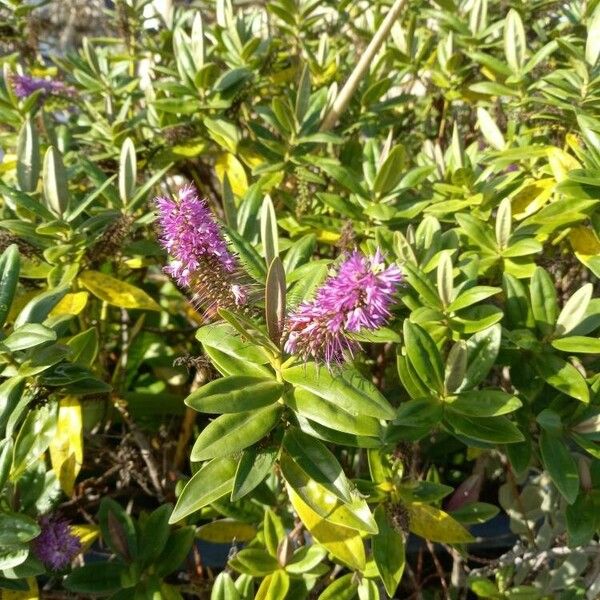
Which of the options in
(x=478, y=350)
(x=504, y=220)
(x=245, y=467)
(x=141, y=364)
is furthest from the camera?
(x=141, y=364)

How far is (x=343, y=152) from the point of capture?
1765mm

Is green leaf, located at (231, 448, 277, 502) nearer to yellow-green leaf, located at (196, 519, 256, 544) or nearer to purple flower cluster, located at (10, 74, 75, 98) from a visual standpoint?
yellow-green leaf, located at (196, 519, 256, 544)

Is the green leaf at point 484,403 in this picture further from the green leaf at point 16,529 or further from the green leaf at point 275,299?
the green leaf at point 16,529

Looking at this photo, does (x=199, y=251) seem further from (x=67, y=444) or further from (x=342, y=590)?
(x=342, y=590)

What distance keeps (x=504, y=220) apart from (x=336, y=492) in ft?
2.01

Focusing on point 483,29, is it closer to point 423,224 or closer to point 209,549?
point 423,224

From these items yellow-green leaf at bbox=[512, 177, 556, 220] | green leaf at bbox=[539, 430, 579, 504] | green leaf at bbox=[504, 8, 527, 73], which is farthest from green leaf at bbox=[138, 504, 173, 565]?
green leaf at bbox=[504, 8, 527, 73]

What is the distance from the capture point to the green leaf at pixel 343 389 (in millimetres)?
852

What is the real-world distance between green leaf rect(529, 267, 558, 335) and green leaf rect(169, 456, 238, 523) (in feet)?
1.86

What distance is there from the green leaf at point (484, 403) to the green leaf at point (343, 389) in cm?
18

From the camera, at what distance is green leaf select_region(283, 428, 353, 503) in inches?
36.3

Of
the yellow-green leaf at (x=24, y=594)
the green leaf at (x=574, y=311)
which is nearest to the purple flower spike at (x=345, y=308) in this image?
the green leaf at (x=574, y=311)

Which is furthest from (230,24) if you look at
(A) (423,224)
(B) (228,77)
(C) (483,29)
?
(A) (423,224)

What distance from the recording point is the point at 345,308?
2.48ft
